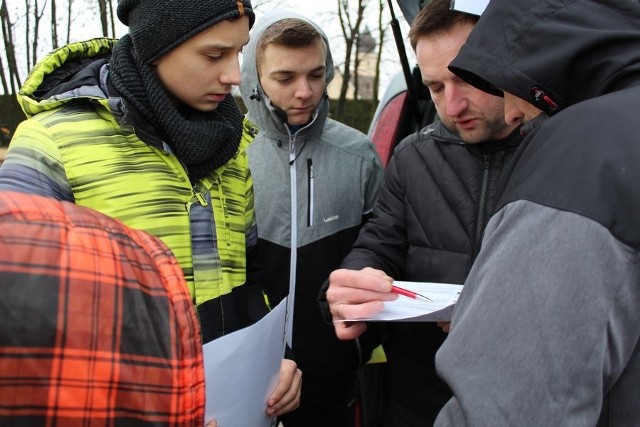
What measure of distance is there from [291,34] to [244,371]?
158cm

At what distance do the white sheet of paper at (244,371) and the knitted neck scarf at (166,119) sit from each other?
453mm

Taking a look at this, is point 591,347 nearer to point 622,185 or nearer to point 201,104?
point 622,185

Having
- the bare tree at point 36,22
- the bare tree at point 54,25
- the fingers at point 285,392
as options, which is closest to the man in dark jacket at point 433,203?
the fingers at point 285,392

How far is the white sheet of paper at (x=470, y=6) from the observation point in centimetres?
188

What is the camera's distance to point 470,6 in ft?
6.20

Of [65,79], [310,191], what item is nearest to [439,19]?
[310,191]

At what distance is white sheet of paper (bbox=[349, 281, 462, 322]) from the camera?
1427mm

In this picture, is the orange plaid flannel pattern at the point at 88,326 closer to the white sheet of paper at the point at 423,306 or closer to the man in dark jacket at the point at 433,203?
the white sheet of paper at the point at 423,306

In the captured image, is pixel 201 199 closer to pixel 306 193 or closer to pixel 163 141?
pixel 163 141

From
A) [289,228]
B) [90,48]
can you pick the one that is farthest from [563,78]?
[289,228]

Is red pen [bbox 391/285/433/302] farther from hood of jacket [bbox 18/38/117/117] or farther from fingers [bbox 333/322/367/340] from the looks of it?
hood of jacket [bbox 18/38/117/117]

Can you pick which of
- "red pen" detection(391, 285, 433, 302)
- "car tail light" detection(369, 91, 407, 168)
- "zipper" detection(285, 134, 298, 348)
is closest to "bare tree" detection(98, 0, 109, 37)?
"car tail light" detection(369, 91, 407, 168)

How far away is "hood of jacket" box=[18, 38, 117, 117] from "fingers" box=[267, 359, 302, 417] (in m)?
0.85

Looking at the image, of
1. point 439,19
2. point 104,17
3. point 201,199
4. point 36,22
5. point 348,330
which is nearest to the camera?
point 201,199
